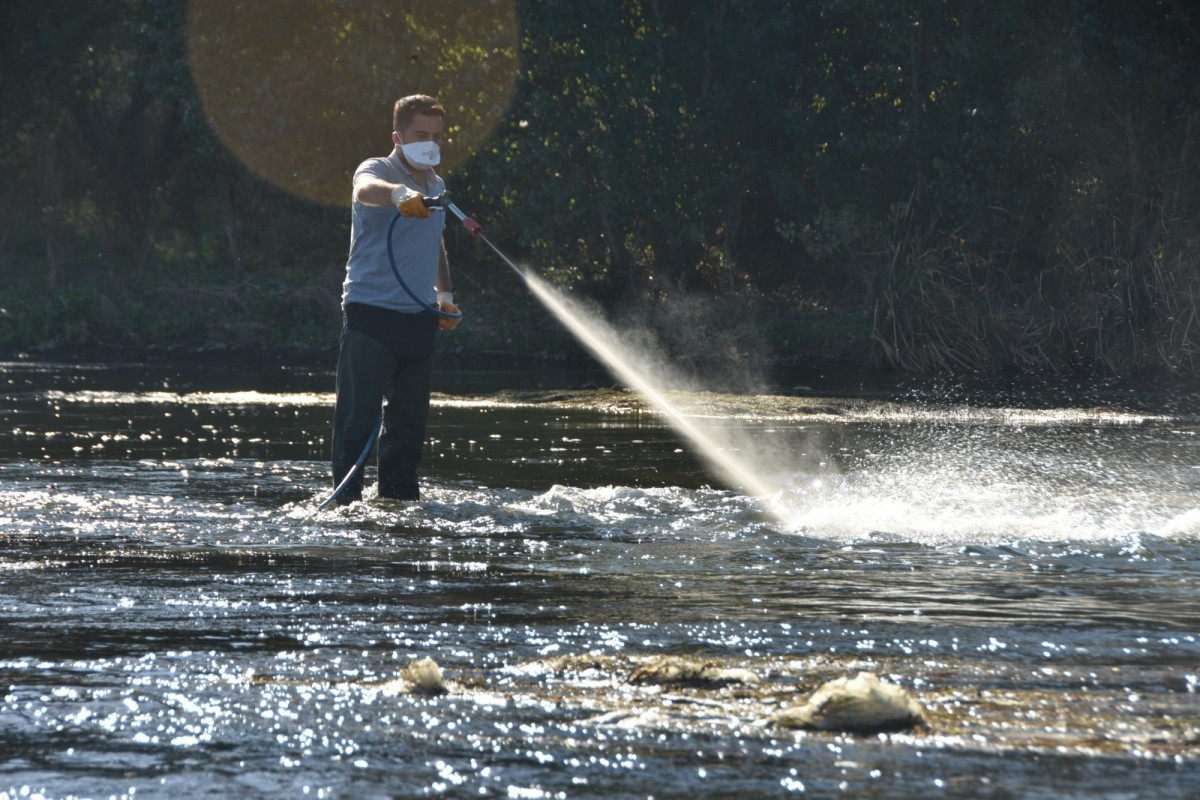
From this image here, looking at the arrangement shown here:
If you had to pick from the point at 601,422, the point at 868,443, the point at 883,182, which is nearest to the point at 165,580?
the point at 868,443

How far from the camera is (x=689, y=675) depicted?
3.95 meters

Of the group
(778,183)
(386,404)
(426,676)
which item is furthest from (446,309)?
(778,183)

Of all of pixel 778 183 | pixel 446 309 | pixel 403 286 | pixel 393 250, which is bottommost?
pixel 446 309

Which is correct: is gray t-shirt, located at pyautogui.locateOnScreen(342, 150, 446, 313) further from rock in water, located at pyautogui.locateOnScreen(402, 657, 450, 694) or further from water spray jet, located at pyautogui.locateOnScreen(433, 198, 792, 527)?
rock in water, located at pyautogui.locateOnScreen(402, 657, 450, 694)

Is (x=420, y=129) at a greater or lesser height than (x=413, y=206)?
greater

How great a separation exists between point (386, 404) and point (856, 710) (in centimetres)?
504

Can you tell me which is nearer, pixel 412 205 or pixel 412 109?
pixel 412 205

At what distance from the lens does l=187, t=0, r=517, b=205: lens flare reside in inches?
995

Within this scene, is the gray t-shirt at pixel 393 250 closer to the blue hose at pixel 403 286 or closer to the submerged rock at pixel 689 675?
the blue hose at pixel 403 286

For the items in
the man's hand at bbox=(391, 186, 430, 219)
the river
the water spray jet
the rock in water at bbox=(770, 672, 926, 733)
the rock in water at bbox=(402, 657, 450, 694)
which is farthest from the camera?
the water spray jet

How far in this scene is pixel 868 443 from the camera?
11883 millimetres

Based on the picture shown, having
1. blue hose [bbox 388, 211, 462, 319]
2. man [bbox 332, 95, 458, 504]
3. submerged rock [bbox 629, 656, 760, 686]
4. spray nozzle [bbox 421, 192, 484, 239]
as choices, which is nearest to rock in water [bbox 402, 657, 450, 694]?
submerged rock [bbox 629, 656, 760, 686]

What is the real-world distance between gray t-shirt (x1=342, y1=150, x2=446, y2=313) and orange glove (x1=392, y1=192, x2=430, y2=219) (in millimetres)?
709

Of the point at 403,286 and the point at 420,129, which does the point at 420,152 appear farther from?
the point at 403,286
